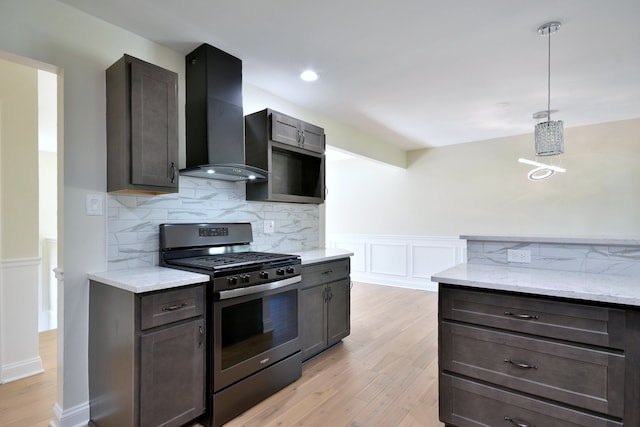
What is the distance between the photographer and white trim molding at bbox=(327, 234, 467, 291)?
5.44 meters

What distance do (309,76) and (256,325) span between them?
2.16 metres

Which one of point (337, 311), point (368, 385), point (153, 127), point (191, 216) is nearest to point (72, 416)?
point (191, 216)

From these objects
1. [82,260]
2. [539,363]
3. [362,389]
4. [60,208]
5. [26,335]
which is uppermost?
[60,208]

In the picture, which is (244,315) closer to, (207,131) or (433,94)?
(207,131)

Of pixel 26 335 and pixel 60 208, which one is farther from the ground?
pixel 60 208

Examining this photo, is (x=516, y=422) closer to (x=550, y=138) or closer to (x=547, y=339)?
(x=547, y=339)

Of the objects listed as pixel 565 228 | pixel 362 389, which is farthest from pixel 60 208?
pixel 565 228

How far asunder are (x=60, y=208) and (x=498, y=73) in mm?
3510

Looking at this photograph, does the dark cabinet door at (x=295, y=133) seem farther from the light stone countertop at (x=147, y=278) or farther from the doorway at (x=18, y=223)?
the doorway at (x=18, y=223)

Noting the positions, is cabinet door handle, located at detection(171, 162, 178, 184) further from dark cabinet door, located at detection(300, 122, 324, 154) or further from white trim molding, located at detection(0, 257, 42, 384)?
white trim molding, located at detection(0, 257, 42, 384)

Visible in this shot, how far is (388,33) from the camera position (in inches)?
88.1

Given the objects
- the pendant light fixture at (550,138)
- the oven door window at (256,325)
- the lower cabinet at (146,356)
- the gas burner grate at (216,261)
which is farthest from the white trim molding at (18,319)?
the pendant light fixture at (550,138)

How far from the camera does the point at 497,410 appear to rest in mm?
1677

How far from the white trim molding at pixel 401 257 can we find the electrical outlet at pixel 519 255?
3.16 metres
